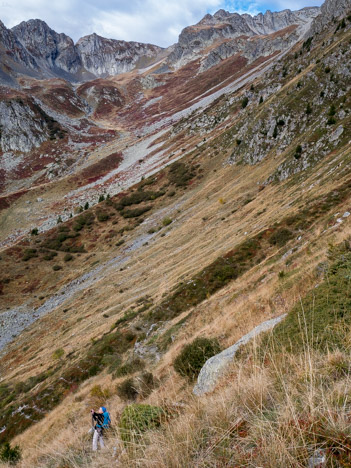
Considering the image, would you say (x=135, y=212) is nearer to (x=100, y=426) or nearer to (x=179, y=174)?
(x=179, y=174)

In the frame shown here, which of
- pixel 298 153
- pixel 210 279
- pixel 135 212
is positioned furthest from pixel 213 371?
pixel 135 212

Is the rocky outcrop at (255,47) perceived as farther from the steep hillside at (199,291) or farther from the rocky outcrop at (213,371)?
the rocky outcrop at (213,371)

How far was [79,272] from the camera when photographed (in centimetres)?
4884

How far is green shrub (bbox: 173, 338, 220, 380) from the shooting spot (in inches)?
382

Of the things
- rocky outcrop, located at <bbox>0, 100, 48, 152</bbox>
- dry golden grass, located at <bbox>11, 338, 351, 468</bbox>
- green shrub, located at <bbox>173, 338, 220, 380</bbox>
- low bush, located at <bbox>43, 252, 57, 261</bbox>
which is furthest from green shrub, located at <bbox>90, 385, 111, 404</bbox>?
rocky outcrop, located at <bbox>0, 100, 48, 152</bbox>

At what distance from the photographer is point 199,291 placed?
21.4m

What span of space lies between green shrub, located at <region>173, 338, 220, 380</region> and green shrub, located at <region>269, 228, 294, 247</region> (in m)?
11.8

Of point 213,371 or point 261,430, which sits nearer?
point 261,430

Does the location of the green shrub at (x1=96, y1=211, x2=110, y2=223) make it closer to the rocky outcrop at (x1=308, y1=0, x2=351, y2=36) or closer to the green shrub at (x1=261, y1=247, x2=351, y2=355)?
the green shrub at (x1=261, y1=247, x2=351, y2=355)

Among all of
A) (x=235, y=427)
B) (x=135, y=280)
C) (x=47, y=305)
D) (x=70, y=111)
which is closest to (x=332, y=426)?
(x=235, y=427)

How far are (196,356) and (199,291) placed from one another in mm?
11302

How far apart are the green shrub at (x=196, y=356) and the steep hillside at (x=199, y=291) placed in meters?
0.11

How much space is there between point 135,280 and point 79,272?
57.6 feet

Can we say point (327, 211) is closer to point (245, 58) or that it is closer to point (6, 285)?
point (6, 285)
